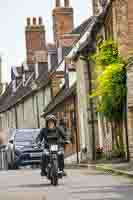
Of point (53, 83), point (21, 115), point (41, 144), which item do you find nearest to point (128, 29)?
point (41, 144)

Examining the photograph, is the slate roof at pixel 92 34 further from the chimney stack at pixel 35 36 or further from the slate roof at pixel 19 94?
the chimney stack at pixel 35 36

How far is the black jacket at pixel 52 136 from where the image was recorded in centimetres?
1703

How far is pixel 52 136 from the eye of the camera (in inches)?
670

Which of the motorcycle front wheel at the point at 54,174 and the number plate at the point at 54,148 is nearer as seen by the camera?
the motorcycle front wheel at the point at 54,174

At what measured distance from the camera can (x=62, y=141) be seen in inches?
676

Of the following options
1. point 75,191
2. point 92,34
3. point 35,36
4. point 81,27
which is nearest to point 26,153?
point 92,34

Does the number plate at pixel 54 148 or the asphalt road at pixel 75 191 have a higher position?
the number plate at pixel 54 148

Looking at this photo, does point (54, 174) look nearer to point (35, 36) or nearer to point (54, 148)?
point (54, 148)

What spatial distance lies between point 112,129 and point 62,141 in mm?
16401

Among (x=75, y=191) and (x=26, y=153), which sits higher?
(x=26, y=153)

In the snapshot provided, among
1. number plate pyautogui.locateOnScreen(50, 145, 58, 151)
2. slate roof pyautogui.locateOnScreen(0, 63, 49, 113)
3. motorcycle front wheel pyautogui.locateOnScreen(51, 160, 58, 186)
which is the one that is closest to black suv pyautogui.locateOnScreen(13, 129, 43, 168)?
number plate pyautogui.locateOnScreen(50, 145, 58, 151)

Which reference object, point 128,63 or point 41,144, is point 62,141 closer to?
point 41,144

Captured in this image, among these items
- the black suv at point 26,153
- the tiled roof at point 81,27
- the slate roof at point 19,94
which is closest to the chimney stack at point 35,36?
the slate roof at point 19,94

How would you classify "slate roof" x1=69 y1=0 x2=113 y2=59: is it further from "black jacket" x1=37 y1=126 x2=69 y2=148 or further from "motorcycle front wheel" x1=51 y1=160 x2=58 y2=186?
"motorcycle front wheel" x1=51 y1=160 x2=58 y2=186
